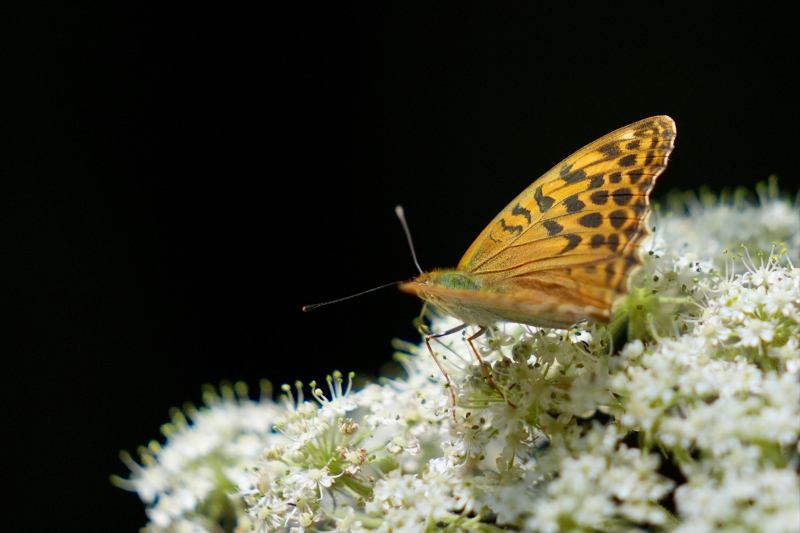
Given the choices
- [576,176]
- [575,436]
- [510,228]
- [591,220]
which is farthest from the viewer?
[510,228]

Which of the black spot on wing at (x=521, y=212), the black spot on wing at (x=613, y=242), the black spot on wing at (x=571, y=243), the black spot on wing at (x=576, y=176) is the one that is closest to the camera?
the black spot on wing at (x=613, y=242)

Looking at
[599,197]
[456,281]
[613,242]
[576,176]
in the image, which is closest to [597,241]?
[613,242]

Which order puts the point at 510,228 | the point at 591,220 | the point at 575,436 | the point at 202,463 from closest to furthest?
the point at 575,436 < the point at 591,220 < the point at 510,228 < the point at 202,463

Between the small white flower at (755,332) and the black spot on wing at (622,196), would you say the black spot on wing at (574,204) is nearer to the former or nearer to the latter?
the black spot on wing at (622,196)

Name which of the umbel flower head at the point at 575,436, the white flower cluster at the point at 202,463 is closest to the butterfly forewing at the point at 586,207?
the umbel flower head at the point at 575,436

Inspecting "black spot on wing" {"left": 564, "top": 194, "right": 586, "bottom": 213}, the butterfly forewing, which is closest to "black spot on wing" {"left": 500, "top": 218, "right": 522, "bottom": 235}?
the butterfly forewing

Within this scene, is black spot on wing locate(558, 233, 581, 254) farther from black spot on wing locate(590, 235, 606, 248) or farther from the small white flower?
the small white flower

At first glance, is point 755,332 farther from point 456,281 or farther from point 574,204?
point 456,281
